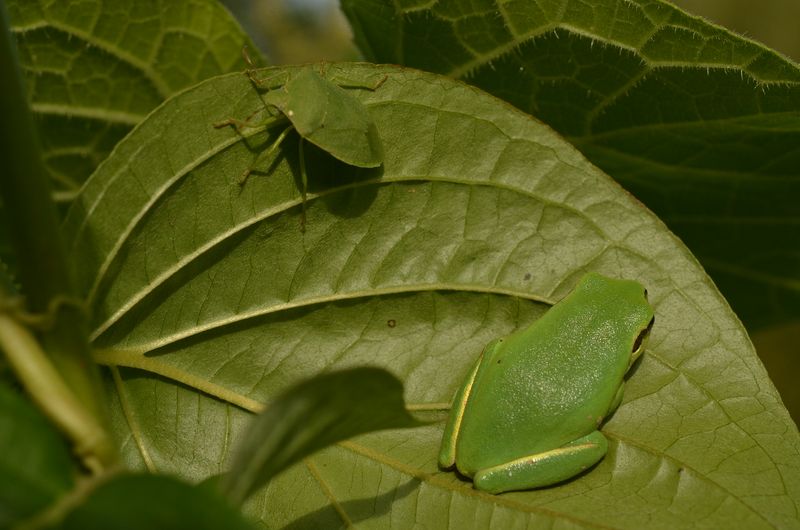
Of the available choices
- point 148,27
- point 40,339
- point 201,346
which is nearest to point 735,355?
point 201,346

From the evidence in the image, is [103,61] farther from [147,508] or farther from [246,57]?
[147,508]

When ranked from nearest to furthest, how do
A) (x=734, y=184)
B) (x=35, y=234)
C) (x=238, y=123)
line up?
(x=35, y=234), (x=238, y=123), (x=734, y=184)

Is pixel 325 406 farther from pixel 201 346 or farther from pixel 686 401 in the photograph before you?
pixel 686 401

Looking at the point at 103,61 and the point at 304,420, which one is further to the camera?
the point at 103,61

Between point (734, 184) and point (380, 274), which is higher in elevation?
point (380, 274)

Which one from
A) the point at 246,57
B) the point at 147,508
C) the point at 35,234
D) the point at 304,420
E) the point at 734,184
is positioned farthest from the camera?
the point at 734,184

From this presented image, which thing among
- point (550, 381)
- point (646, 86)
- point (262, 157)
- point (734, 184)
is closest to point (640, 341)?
point (550, 381)

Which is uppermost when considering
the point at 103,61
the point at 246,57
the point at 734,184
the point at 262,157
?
the point at 103,61
